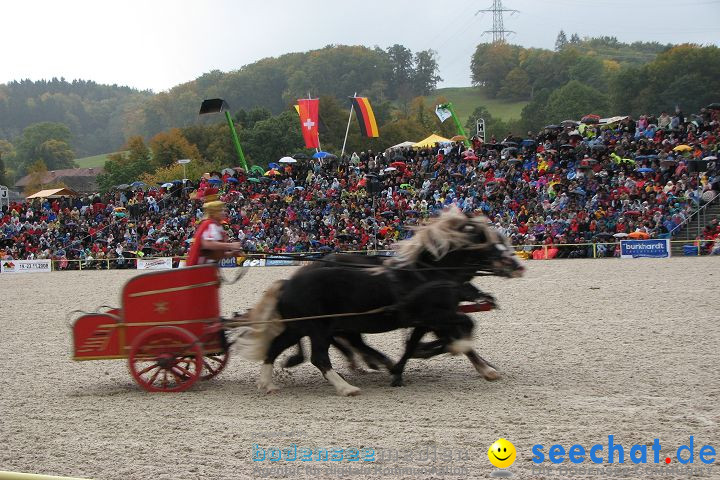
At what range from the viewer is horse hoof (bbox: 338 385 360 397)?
6.95 metres

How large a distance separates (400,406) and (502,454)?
5.44 feet

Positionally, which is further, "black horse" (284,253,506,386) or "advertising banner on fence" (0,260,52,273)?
"advertising banner on fence" (0,260,52,273)

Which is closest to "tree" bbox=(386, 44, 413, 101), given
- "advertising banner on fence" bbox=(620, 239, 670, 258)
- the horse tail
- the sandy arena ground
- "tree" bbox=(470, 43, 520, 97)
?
"tree" bbox=(470, 43, 520, 97)

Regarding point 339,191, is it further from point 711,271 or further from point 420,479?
point 420,479

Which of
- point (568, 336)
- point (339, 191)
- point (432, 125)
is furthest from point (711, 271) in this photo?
point (432, 125)

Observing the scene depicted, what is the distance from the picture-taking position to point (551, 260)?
2478 centimetres

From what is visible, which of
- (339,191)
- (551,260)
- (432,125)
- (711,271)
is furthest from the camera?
(432,125)

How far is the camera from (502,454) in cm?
489

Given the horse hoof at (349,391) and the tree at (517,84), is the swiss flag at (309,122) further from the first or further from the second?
the tree at (517,84)

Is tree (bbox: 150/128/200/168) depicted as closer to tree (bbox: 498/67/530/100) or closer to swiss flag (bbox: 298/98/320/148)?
tree (bbox: 498/67/530/100)

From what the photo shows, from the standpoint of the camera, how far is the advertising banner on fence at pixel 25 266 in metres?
32.2

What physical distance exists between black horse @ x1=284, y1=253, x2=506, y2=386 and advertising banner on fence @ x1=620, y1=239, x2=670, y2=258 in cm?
1819

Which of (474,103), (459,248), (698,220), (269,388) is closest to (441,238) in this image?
(459,248)

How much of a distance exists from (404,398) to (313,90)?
4576 inches
